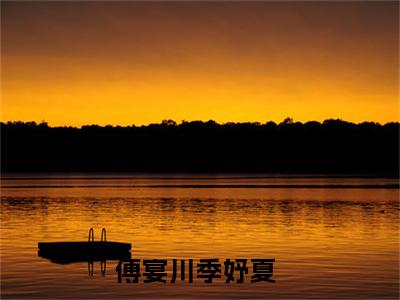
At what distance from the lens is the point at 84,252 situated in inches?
1705

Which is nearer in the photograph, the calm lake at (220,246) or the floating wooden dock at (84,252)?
the calm lake at (220,246)

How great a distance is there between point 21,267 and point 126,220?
1309 inches

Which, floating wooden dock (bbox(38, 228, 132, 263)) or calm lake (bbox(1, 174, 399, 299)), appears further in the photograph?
floating wooden dock (bbox(38, 228, 132, 263))

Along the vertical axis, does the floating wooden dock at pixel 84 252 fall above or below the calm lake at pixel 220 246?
above

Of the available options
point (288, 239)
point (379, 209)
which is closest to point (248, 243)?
point (288, 239)

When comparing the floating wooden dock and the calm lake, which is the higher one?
the floating wooden dock

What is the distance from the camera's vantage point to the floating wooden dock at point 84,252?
141ft

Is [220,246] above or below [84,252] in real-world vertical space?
below

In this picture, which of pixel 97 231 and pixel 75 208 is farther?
pixel 75 208

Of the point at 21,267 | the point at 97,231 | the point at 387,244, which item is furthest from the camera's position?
the point at 97,231

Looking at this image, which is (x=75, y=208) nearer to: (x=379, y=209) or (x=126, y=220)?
(x=126, y=220)

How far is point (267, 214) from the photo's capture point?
267 ft

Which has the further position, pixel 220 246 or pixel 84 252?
pixel 220 246

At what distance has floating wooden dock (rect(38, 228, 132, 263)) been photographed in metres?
42.8
